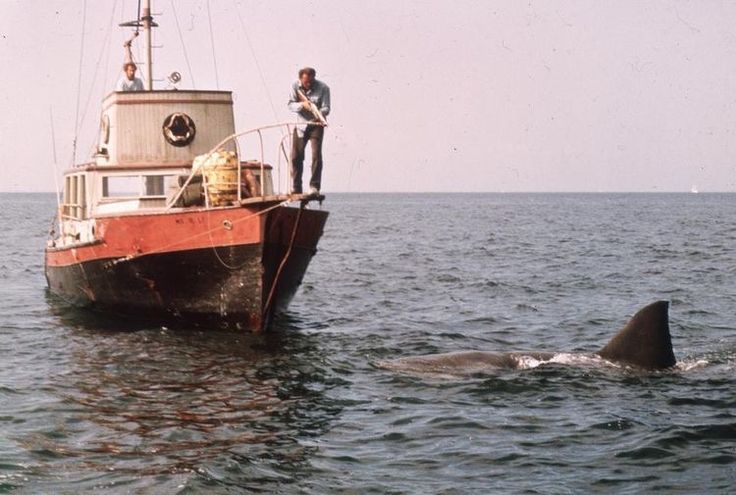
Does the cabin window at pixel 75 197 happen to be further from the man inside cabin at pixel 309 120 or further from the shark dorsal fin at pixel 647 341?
the shark dorsal fin at pixel 647 341

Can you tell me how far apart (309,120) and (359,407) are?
6.17 m

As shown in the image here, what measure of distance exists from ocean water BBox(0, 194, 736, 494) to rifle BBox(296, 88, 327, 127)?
397 centimetres

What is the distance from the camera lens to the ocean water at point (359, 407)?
31.3 feet

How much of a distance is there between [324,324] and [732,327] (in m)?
8.29

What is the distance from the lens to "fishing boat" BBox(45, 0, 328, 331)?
17.4 m

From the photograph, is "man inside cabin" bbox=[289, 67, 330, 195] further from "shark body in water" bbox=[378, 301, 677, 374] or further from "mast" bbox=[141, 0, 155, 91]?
"mast" bbox=[141, 0, 155, 91]

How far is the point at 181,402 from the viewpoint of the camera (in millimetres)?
12688

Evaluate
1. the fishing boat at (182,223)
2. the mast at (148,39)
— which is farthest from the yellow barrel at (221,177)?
the mast at (148,39)

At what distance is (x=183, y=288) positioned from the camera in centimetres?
1828

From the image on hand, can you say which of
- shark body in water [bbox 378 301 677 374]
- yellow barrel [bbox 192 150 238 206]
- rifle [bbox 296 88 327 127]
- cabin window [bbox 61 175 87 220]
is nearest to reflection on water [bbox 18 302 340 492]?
shark body in water [bbox 378 301 677 374]

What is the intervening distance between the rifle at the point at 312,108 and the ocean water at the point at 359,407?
3.97m

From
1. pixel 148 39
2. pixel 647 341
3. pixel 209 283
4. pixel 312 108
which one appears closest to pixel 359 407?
pixel 647 341

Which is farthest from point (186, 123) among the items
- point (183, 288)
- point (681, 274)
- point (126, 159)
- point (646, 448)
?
point (681, 274)

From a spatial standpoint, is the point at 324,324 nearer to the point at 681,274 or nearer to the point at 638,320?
the point at 638,320
